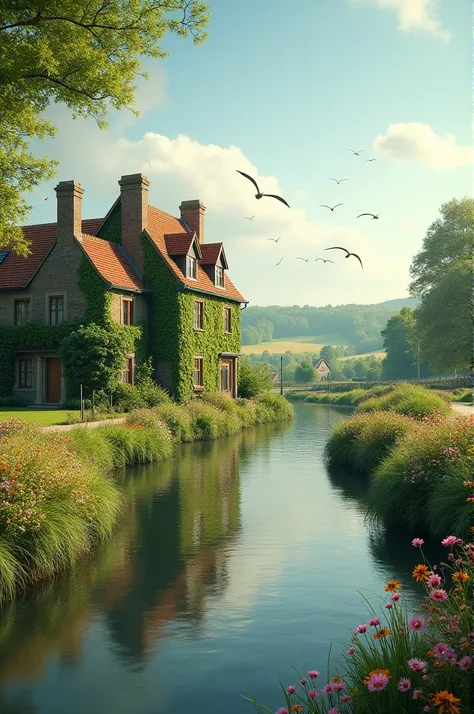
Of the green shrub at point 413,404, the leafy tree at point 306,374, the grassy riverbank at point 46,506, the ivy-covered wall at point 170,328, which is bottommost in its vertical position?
the grassy riverbank at point 46,506

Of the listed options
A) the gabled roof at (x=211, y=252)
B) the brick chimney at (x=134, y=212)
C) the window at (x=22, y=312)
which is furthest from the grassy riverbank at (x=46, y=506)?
the gabled roof at (x=211, y=252)

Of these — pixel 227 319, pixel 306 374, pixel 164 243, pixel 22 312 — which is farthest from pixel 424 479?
pixel 306 374

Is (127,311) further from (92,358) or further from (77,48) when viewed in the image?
(77,48)

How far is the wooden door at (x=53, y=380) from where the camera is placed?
33406 mm

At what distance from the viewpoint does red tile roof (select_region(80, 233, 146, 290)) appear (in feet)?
106

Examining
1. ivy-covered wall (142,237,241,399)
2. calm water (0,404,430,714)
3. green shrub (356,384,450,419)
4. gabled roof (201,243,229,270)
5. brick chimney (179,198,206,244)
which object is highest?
brick chimney (179,198,206,244)

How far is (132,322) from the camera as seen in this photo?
3425cm

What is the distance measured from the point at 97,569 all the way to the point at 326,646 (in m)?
4.60

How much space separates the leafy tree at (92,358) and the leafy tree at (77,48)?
1276 cm

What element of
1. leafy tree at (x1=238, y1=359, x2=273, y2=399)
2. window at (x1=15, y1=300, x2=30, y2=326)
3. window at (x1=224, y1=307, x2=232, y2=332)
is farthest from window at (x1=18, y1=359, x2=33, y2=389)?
leafy tree at (x1=238, y1=359, x2=273, y2=399)

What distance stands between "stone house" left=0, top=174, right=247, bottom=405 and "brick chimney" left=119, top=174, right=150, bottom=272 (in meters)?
0.05

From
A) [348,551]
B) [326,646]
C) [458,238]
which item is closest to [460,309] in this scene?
[458,238]

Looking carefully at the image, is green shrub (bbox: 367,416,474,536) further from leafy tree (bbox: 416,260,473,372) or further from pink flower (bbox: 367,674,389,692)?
leafy tree (bbox: 416,260,473,372)

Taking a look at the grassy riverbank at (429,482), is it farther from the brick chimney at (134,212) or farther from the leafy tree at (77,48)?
the brick chimney at (134,212)
